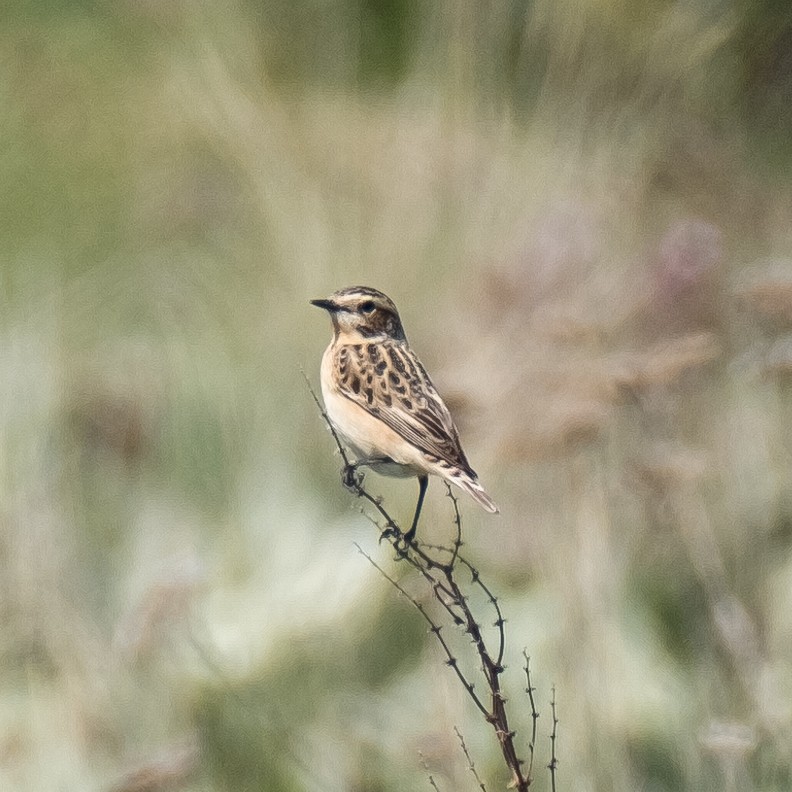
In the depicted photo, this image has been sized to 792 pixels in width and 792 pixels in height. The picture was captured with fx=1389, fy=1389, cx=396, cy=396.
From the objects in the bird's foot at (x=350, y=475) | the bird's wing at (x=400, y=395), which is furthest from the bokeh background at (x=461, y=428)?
the bird's foot at (x=350, y=475)

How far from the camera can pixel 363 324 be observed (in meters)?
3.24

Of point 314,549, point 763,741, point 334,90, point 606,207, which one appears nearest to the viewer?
point 763,741

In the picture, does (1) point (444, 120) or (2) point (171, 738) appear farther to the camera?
(1) point (444, 120)

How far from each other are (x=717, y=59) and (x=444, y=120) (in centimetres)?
145

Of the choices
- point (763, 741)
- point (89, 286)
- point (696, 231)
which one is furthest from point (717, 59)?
point (763, 741)

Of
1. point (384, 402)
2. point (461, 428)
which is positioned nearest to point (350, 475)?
point (384, 402)

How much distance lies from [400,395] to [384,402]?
4 cm

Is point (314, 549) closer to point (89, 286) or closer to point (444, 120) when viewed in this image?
point (444, 120)

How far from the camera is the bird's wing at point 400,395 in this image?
8.88 ft

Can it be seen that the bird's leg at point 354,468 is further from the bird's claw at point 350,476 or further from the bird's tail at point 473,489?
the bird's tail at point 473,489

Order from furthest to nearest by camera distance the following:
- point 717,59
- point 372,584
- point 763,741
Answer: point 717,59 → point 372,584 → point 763,741

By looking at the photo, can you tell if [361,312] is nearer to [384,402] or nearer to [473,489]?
[384,402]

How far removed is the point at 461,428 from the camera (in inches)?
129

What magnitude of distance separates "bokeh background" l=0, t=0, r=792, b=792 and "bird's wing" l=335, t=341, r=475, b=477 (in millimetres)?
188
